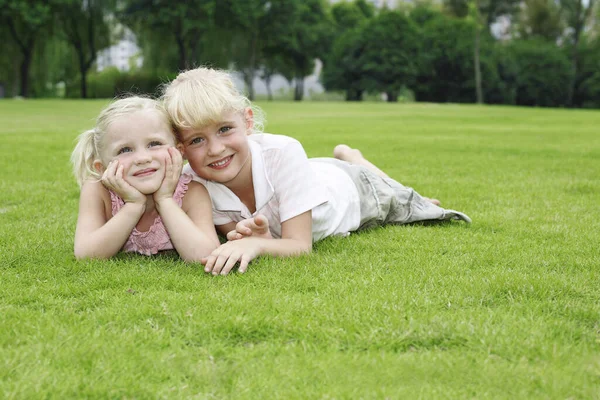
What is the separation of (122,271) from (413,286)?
4.96 feet

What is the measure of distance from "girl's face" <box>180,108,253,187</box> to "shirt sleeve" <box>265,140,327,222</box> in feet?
0.71

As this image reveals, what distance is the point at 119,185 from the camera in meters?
3.66

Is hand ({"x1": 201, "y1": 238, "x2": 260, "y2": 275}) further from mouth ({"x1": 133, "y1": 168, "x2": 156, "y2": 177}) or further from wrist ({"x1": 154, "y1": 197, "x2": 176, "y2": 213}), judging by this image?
mouth ({"x1": 133, "y1": 168, "x2": 156, "y2": 177})

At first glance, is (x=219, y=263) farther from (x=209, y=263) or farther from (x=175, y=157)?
(x=175, y=157)

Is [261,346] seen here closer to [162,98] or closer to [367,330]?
[367,330]

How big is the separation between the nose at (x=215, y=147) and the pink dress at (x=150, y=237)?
35 cm

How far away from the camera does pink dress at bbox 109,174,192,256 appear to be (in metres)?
3.95

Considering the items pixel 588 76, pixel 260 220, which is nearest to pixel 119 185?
pixel 260 220

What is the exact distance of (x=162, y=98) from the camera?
4117mm

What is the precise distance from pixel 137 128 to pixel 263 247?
1002 millimetres

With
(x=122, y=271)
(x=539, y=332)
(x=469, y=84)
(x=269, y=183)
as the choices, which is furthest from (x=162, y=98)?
(x=469, y=84)

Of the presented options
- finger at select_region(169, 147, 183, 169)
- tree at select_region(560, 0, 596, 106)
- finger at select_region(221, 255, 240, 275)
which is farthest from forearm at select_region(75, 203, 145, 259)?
tree at select_region(560, 0, 596, 106)

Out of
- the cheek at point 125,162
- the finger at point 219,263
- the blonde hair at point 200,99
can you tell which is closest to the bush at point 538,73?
the blonde hair at point 200,99

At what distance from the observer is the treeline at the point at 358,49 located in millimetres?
46688
